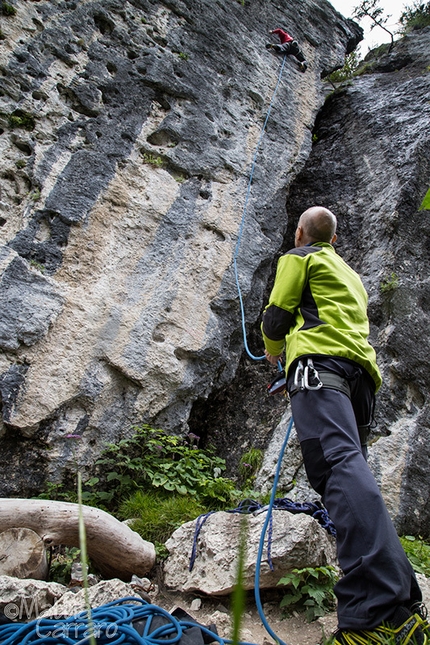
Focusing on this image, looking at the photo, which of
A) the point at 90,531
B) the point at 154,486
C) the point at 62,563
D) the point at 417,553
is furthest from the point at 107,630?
the point at 417,553

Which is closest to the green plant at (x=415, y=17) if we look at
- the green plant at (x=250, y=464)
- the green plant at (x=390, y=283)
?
the green plant at (x=390, y=283)

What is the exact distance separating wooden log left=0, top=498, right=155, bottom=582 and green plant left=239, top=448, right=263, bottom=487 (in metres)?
1.57

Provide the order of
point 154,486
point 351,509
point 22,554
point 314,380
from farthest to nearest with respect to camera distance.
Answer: point 154,486 → point 22,554 → point 314,380 → point 351,509

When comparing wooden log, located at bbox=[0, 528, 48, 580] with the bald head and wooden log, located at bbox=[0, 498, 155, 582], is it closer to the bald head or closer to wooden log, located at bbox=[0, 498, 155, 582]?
wooden log, located at bbox=[0, 498, 155, 582]

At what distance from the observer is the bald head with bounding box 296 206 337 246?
3199mm

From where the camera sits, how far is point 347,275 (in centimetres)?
299

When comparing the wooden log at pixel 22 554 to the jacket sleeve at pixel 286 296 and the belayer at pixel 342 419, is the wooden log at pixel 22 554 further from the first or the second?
the jacket sleeve at pixel 286 296

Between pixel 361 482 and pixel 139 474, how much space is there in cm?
230

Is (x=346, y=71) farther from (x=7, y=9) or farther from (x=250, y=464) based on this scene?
(x=250, y=464)

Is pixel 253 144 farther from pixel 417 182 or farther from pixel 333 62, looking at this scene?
pixel 333 62

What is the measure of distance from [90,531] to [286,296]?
1.95 meters

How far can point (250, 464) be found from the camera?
4352 millimetres

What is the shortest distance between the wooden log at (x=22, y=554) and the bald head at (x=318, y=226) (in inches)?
107

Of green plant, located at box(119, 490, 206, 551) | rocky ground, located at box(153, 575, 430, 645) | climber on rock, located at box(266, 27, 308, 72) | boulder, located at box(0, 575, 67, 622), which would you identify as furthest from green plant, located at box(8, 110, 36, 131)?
rocky ground, located at box(153, 575, 430, 645)
